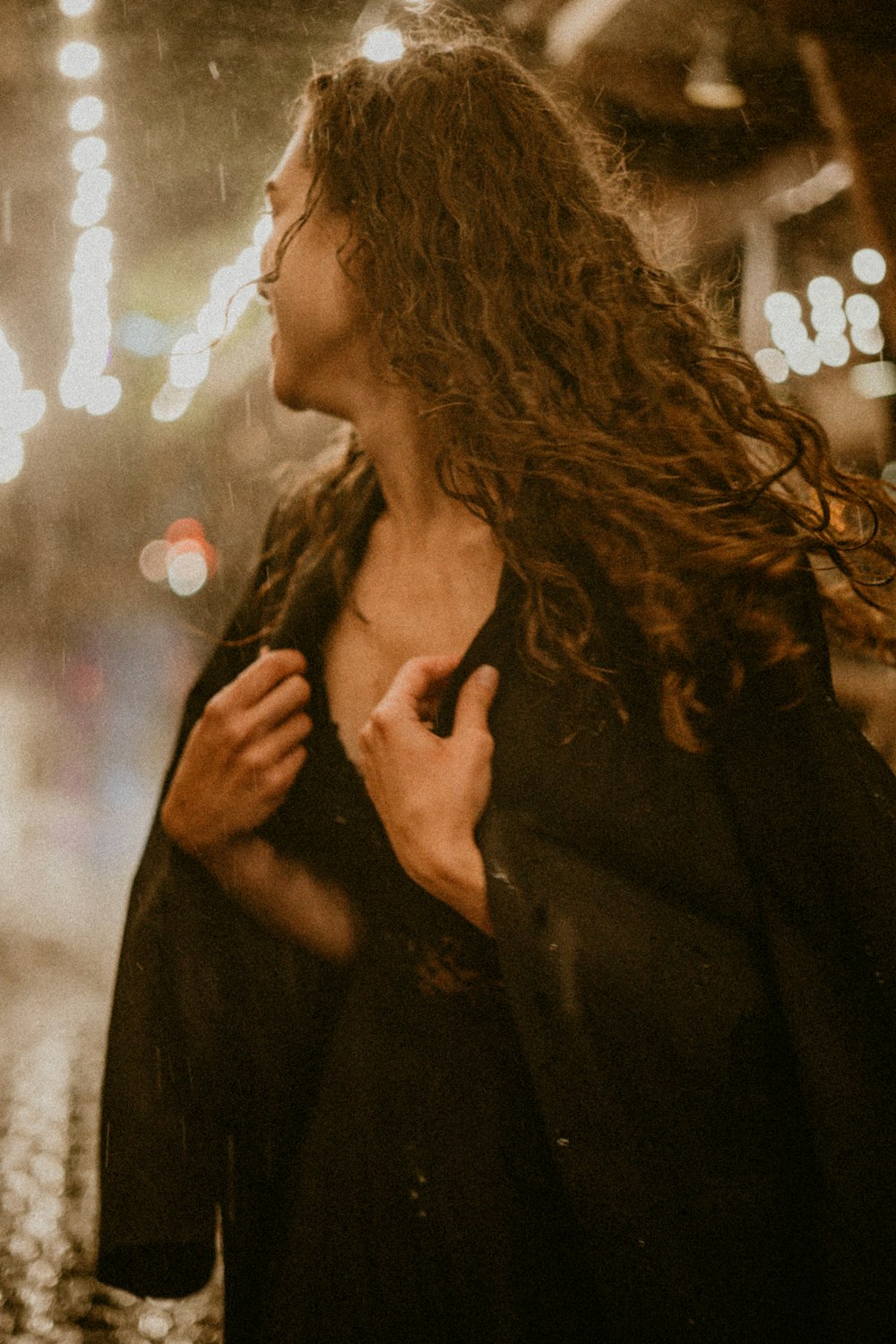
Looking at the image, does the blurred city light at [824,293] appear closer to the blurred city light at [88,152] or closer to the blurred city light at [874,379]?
the blurred city light at [874,379]

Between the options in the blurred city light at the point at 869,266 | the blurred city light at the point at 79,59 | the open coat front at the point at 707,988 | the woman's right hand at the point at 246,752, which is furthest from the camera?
the blurred city light at the point at 79,59

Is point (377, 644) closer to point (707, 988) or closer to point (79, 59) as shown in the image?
point (707, 988)

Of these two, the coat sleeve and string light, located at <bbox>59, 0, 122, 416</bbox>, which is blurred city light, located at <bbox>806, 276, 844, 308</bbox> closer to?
string light, located at <bbox>59, 0, 122, 416</bbox>

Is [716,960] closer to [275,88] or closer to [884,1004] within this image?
[884,1004]

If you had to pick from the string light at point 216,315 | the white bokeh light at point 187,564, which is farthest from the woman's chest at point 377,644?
the white bokeh light at point 187,564

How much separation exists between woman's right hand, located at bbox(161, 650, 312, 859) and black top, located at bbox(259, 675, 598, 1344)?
7 centimetres

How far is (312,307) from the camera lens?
0.78 meters

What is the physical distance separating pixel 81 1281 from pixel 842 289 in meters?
1.42

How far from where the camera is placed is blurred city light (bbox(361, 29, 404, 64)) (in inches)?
32.0

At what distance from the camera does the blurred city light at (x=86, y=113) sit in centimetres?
104

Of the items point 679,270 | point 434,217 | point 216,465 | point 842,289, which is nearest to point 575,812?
point 434,217

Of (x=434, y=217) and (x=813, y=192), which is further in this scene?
(x=813, y=192)

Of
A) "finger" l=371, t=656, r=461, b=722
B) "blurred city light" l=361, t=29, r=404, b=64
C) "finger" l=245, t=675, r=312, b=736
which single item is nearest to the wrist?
"finger" l=371, t=656, r=461, b=722

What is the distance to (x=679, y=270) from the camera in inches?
39.2
